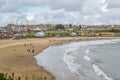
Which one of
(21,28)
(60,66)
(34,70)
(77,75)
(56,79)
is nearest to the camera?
(56,79)

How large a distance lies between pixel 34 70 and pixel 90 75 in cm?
600

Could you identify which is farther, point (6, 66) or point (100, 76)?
point (6, 66)

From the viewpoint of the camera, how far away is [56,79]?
3022 cm

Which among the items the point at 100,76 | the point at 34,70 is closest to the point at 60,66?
the point at 34,70

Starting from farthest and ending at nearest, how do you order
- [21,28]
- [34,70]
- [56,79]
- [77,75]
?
→ [21,28]
[34,70]
[77,75]
[56,79]

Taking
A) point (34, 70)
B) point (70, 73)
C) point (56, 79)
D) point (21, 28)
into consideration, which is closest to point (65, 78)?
point (56, 79)

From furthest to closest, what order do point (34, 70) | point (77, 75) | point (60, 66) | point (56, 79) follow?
point (60, 66) < point (34, 70) < point (77, 75) < point (56, 79)

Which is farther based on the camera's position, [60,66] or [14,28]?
[14,28]

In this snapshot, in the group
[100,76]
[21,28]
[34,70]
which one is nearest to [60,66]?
Result: [34,70]

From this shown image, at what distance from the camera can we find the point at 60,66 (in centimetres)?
3950

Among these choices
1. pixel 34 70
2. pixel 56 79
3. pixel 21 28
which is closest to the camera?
pixel 56 79

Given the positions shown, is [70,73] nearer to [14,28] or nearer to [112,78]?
[112,78]

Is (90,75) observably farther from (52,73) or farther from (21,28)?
(21,28)

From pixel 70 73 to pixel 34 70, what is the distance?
3.95 metres
